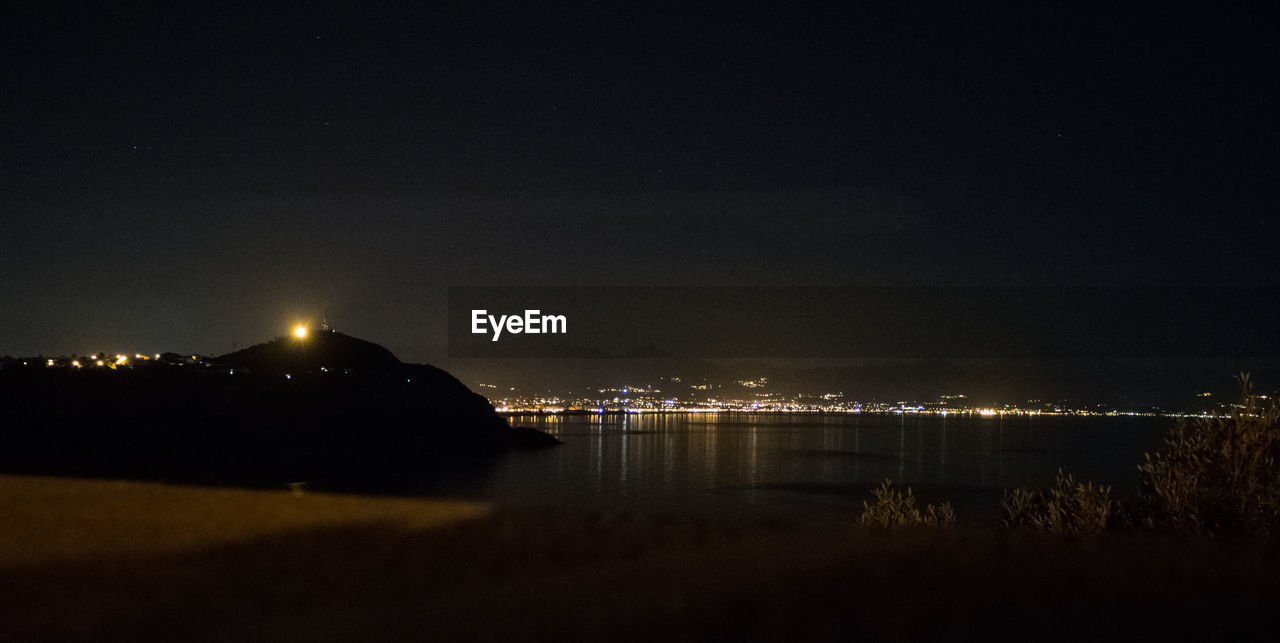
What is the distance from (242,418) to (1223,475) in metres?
67.3

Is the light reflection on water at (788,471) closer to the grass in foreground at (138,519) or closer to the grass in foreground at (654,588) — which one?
the grass in foreground at (138,519)

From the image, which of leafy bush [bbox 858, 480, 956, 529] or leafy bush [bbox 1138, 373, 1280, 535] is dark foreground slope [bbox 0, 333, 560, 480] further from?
leafy bush [bbox 1138, 373, 1280, 535]

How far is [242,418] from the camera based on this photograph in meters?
69.6

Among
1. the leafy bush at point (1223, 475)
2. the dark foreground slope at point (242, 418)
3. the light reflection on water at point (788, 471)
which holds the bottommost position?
the light reflection on water at point (788, 471)

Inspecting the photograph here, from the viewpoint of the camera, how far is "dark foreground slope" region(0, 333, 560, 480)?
56.3m

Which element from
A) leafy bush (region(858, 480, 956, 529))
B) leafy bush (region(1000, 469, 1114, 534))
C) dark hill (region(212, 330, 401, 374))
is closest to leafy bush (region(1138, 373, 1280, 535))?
leafy bush (region(1000, 469, 1114, 534))

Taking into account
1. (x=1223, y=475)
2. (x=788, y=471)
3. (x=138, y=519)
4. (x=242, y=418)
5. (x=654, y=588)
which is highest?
(x=1223, y=475)

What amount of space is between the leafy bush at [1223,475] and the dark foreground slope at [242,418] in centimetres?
4287

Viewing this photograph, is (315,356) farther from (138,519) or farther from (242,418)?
(138,519)

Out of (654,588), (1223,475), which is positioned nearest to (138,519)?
(654,588)

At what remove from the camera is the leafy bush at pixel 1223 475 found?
1362cm

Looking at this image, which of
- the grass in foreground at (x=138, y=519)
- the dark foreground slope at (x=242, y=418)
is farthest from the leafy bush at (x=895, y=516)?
the dark foreground slope at (x=242, y=418)

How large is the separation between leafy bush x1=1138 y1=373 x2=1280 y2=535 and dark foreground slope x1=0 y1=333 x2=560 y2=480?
4287 cm

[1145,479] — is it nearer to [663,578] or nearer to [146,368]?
[663,578]
